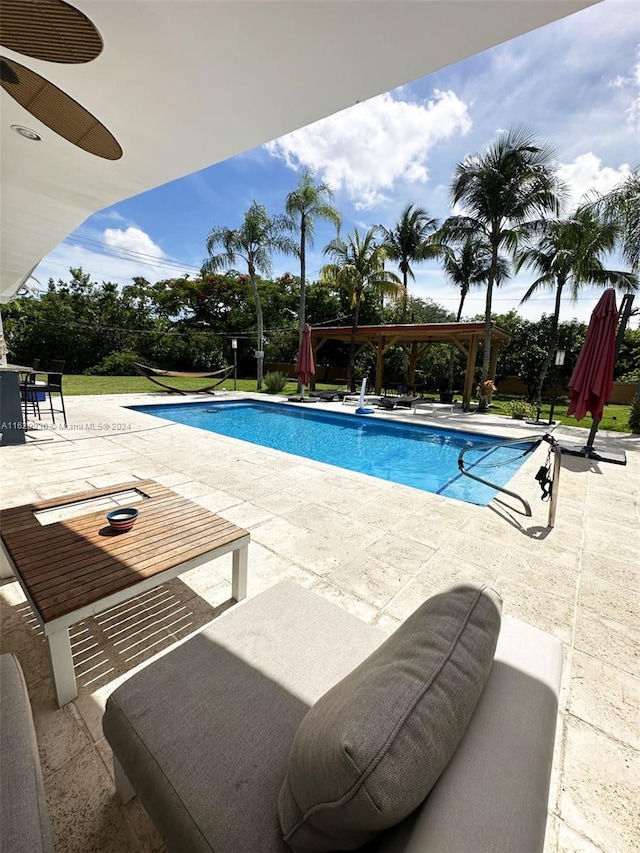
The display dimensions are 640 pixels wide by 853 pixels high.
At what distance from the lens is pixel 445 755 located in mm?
636

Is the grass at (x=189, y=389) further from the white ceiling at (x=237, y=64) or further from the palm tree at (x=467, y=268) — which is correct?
the white ceiling at (x=237, y=64)

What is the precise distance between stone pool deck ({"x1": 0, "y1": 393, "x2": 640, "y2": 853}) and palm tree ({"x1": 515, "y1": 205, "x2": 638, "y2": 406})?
7.40 metres

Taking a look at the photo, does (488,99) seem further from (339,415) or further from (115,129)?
(339,415)

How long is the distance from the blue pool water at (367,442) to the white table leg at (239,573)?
10.2ft

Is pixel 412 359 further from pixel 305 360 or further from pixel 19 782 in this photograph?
pixel 19 782

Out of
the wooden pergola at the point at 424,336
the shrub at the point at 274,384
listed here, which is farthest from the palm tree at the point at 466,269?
the shrub at the point at 274,384

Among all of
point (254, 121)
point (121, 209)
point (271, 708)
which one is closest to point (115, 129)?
point (254, 121)

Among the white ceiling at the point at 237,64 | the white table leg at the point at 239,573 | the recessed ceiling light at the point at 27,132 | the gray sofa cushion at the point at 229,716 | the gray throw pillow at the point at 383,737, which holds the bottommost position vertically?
the white table leg at the point at 239,573

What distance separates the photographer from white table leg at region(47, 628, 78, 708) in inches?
56.6

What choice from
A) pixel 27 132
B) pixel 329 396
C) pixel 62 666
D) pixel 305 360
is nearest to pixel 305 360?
pixel 305 360

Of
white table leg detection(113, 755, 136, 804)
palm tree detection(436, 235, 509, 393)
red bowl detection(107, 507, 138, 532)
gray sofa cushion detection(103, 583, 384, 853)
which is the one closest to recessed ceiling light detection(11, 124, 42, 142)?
red bowl detection(107, 507, 138, 532)

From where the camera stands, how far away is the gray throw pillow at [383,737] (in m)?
0.55

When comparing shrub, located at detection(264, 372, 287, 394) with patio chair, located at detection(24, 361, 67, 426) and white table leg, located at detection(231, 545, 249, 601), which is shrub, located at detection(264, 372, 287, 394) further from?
white table leg, located at detection(231, 545, 249, 601)

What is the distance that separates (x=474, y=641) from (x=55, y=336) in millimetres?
21018
